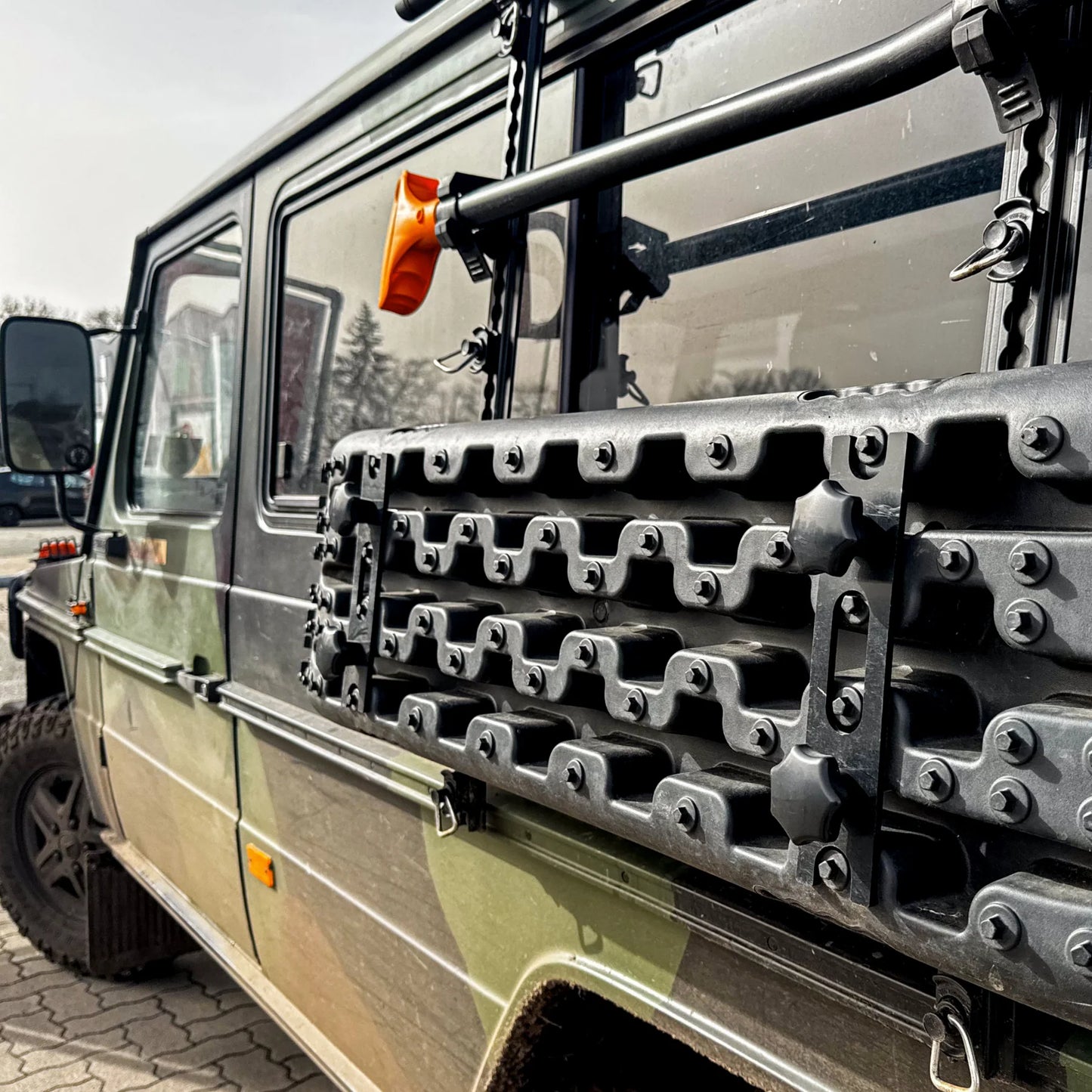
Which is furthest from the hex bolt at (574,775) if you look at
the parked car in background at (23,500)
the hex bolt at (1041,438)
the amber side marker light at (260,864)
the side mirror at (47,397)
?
the parked car in background at (23,500)

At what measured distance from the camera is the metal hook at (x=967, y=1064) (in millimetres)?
919

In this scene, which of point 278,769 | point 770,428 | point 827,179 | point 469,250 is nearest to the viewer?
point 770,428

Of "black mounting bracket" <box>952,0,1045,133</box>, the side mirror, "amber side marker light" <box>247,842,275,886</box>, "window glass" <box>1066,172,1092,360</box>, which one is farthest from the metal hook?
the side mirror

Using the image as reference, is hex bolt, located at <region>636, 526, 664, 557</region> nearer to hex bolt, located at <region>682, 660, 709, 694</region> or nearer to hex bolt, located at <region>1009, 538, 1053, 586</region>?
hex bolt, located at <region>682, 660, 709, 694</region>

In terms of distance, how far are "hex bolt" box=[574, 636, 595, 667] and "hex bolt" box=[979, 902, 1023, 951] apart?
47 centimetres

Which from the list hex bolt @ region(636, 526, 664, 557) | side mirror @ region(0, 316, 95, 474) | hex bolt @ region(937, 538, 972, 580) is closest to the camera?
hex bolt @ region(937, 538, 972, 580)

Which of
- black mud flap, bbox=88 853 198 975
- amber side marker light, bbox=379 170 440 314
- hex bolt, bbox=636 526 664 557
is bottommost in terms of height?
black mud flap, bbox=88 853 198 975

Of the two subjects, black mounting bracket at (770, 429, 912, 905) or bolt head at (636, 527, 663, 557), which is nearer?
black mounting bracket at (770, 429, 912, 905)

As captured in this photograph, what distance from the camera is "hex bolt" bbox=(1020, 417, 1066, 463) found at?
0.77m

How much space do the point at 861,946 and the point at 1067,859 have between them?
1.06 feet

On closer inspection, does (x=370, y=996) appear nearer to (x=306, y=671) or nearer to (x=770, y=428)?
(x=306, y=671)

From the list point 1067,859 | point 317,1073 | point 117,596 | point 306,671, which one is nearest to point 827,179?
point 1067,859

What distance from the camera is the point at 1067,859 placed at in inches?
31.6

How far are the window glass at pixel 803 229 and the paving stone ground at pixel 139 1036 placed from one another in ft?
8.29
